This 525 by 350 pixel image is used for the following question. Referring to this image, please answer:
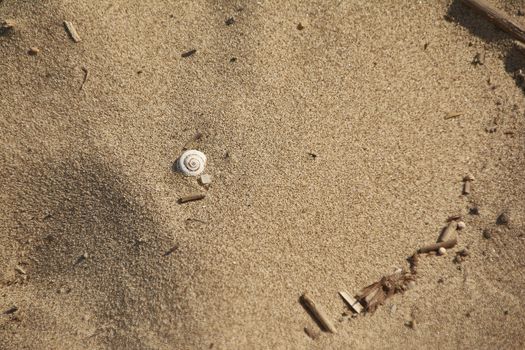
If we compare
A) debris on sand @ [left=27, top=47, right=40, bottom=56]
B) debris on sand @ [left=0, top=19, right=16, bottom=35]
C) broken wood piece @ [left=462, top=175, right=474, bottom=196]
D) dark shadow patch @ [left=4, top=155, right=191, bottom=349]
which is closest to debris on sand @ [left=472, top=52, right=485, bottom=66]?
broken wood piece @ [left=462, top=175, right=474, bottom=196]

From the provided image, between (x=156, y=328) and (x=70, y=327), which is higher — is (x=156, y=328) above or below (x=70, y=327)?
above

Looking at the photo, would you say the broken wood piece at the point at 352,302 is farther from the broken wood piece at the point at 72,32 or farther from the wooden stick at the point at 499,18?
the broken wood piece at the point at 72,32

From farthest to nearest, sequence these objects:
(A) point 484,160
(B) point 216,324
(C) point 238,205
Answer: (A) point 484,160 < (C) point 238,205 < (B) point 216,324

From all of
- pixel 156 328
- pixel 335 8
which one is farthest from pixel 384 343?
pixel 335 8

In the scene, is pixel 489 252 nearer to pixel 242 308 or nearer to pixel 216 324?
pixel 242 308

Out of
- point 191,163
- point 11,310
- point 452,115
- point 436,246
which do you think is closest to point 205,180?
point 191,163

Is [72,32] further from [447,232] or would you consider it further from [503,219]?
[503,219]

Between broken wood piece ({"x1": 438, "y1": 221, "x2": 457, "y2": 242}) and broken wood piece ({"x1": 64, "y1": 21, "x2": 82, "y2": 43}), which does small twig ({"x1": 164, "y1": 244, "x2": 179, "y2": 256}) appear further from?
broken wood piece ({"x1": 438, "y1": 221, "x2": 457, "y2": 242})
